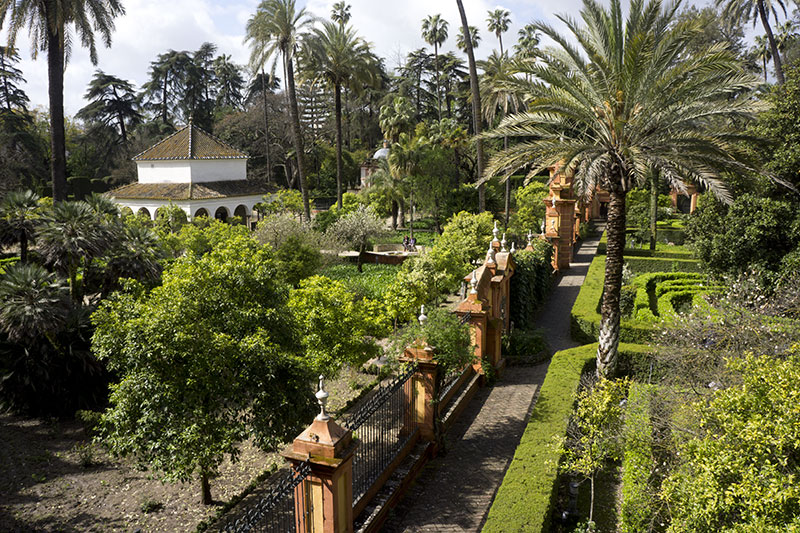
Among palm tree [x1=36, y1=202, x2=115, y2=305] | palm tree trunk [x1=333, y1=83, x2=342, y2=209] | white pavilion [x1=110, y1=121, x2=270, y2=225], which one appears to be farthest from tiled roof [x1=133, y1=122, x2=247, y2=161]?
palm tree [x1=36, y1=202, x2=115, y2=305]

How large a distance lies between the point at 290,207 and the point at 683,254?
25247mm

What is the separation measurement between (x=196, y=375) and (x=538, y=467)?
5.67 metres

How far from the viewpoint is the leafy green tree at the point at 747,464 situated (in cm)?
627

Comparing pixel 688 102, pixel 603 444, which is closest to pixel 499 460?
pixel 603 444

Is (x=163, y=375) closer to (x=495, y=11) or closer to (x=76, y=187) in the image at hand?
(x=76, y=187)

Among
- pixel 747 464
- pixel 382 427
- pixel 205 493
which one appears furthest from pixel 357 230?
pixel 747 464

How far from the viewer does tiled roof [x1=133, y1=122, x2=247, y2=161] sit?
40594 millimetres

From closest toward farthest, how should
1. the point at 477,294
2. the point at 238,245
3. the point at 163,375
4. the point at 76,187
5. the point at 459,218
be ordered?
the point at 163,375
the point at 238,245
the point at 477,294
the point at 459,218
the point at 76,187

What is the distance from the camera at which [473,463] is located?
36.5 ft

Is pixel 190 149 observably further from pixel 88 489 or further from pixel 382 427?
pixel 382 427

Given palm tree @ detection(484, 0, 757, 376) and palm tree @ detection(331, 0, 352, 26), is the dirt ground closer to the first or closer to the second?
palm tree @ detection(484, 0, 757, 376)

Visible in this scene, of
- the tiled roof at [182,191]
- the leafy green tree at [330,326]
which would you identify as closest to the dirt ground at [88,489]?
the leafy green tree at [330,326]

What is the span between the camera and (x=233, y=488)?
34.5 ft

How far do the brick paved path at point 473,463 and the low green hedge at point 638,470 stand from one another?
2.23 m
